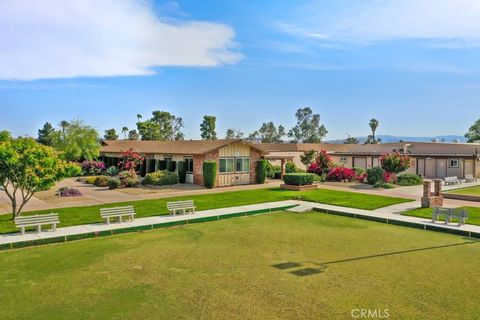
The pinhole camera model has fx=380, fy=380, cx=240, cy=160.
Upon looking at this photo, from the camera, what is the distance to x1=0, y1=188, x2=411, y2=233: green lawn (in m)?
14.9

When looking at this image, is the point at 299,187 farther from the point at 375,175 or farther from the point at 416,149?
the point at 416,149

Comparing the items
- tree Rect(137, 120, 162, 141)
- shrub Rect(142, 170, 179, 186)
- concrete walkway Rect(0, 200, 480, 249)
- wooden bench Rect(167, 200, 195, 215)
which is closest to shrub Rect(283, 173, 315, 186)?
concrete walkway Rect(0, 200, 480, 249)

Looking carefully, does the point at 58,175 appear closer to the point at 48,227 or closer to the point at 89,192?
the point at 48,227

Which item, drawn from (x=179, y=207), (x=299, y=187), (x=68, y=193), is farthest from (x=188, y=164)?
(x=179, y=207)

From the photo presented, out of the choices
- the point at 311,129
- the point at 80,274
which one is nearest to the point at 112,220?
the point at 80,274

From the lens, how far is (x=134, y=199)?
67.3 feet

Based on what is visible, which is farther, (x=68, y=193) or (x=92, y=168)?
(x=92, y=168)

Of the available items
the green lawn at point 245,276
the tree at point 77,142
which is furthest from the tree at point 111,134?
the green lawn at point 245,276

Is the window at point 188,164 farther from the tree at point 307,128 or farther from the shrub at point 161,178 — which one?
the tree at point 307,128

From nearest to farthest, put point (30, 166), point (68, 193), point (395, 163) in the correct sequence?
point (30, 166) < point (68, 193) < point (395, 163)

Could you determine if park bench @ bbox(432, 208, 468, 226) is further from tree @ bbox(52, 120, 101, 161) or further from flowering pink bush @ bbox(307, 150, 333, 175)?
tree @ bbox(52, 120, 101, 161)

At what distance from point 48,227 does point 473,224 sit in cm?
1538

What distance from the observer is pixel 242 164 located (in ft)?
96.1

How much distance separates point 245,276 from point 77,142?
36.7 metres
